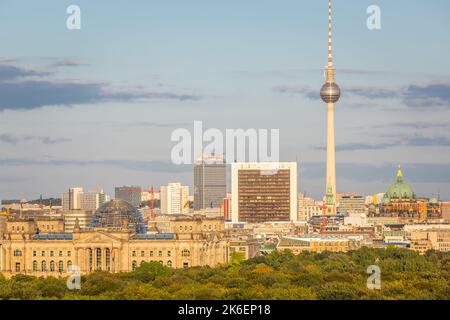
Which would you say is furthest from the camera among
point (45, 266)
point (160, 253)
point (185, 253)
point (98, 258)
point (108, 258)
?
point (98, 258)

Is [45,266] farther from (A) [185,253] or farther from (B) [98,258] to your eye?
(A) [185,253]

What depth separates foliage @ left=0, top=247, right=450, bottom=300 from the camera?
348ft

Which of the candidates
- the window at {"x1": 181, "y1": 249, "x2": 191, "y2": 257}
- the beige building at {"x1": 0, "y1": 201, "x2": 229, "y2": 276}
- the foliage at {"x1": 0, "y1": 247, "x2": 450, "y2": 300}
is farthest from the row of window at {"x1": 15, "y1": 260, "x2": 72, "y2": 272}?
the foliage at {"x1": 0, "y1": 247, "x2": 450, "y2": 300}

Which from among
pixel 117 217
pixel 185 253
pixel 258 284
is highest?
pixel 117 217

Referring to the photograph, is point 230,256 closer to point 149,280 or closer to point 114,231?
point 114,231

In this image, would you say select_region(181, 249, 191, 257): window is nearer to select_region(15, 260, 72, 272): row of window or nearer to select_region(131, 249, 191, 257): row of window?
select_region(131, 249, 191, 257): row of window

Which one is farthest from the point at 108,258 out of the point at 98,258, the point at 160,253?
the point at 160,253

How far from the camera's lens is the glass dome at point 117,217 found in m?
189

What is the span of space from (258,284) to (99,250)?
6329 cm

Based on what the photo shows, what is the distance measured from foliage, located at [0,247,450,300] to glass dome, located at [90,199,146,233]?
32112 millimetres

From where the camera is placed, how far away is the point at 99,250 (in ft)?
591

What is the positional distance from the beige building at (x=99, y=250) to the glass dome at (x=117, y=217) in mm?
4881

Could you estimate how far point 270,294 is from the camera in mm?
105062
